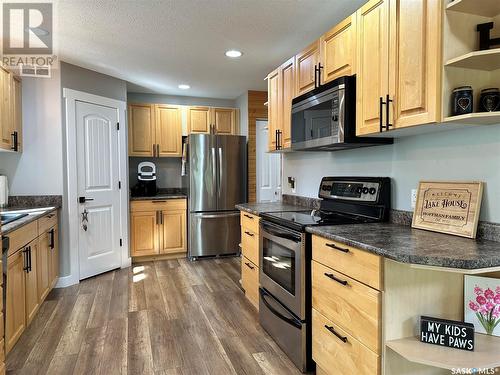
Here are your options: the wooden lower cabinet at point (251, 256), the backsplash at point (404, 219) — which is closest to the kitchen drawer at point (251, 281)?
the wooden lower cabinet at point (251, 256)

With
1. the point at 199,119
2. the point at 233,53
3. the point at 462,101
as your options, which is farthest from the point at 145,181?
the point at 462,101

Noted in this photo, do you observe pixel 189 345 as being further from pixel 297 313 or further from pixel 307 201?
pixel 307 201

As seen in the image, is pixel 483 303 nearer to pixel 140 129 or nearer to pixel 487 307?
pixel 487 307

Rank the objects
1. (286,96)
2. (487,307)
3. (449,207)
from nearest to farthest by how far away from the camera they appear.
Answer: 1. (487,307)
2. (449,207)
3. (286,96)

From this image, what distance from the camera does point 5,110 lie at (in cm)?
297

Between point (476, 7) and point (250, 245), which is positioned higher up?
point (476, 7)

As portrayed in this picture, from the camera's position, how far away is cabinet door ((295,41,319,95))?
2.47 metres

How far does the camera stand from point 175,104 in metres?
5.16

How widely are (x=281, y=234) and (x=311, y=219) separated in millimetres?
226

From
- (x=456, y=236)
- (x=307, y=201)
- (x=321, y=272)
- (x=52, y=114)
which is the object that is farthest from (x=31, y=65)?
(x=456, y=236)

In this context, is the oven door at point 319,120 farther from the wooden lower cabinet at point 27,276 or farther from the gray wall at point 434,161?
the wooden lower cabinet at point 27,276

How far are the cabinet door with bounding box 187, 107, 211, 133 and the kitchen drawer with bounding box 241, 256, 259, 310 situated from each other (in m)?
2.56

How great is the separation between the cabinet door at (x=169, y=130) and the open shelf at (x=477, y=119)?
4.03 metres

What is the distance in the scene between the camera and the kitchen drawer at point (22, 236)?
7.23 ft
